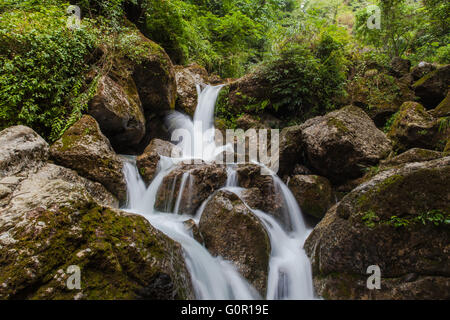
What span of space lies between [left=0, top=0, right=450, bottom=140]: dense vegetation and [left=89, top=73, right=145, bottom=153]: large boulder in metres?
0.30

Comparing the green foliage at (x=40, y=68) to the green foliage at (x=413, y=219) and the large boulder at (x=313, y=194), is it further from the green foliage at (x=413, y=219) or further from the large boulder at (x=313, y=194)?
the green foliage at (x=413, y=219)

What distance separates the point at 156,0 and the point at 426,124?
Result: 9.39 meters

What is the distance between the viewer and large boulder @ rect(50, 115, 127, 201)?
4297 mm

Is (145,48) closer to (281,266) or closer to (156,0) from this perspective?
(156,0)

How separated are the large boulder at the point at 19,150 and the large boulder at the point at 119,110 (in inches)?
70.6

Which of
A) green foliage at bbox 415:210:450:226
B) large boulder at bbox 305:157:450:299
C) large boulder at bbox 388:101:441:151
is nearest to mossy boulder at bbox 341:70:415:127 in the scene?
large boulder at bbox 388:101:441:151

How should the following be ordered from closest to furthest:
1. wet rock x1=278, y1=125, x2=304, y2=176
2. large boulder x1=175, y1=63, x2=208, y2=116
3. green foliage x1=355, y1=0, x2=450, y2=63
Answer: wet rock x1=278, y1=125, x2=304, y2=176 < green foliage x1=355, y1=0, x2=450, y2=63 < large boulder x1=175, y1=63, x2=208, y2=116

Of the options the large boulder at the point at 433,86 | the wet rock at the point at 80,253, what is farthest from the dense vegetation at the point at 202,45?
the wet rock at the point at 80,253

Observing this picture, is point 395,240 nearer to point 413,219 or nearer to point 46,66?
point 413,219

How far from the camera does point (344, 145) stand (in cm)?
546

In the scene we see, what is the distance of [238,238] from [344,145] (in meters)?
3.63

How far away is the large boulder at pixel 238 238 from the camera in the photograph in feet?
11.8

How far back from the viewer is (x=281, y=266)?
393 centimetres

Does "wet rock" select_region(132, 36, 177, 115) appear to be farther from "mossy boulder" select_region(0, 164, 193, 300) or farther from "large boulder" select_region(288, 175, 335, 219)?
"large boulder" select_region(288, 175, 335, 219)
